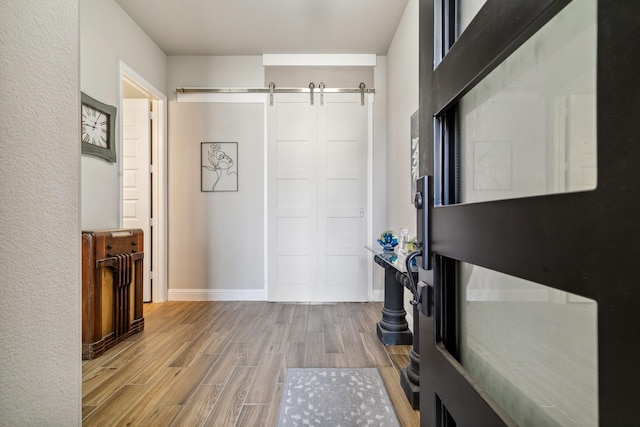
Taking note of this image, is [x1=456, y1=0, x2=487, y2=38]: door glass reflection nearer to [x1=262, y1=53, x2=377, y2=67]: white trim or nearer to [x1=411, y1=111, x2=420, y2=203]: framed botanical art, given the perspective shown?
[x1=411, y1=111, x2=420, y2=203]: framed botanical art

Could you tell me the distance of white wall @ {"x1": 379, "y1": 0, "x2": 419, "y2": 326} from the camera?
2.98 metres

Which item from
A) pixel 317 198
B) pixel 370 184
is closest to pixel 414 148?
pixel 370 184

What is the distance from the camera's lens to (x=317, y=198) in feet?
13.6

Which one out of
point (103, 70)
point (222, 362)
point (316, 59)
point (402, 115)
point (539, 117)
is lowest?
point (222, 362)

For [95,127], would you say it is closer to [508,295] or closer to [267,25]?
[267,25]

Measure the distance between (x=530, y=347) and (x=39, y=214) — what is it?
3.80 ft

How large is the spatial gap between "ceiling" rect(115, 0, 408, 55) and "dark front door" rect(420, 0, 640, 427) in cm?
278

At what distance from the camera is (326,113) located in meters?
4.14

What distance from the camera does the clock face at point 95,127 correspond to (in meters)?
2.74

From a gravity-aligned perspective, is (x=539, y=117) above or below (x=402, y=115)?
below

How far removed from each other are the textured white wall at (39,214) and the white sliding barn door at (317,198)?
3111 millimetres

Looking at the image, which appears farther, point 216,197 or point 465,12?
point 216,197

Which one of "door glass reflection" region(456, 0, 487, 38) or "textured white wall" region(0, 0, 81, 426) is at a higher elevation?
"door glass reflection" region(456, 0, 487, 38)

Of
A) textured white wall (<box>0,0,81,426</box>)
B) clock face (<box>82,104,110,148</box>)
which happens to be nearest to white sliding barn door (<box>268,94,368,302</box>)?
clock face (<box>82,104,110,148</box>)
